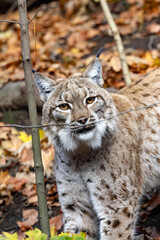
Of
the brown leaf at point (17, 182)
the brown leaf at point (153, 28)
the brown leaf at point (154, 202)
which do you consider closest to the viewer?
the brown leaf at point (154, 202)

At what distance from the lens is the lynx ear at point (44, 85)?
401 cm

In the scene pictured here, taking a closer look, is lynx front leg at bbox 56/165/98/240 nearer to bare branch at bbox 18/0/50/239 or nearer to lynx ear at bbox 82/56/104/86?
bare branch at bbox 18/0/50/239

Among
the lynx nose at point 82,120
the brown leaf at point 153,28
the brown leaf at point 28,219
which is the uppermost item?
the brown leaf at point 153,28

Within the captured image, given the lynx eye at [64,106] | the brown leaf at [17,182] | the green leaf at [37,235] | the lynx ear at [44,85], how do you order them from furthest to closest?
the brown leaf at [17,182] < the lynx ear at [44,85] < the lynx eye at [64,106] < the green leaf at [37,235]

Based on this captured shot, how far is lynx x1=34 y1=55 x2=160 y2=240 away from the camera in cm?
378

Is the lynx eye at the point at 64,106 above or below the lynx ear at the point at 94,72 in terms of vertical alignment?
below

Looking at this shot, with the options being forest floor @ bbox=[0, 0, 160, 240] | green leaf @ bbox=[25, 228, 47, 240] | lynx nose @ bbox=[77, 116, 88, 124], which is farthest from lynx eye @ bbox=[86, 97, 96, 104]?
green leaf @ bbox=[25, 228, 47, 240]

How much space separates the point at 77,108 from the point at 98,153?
632 mm

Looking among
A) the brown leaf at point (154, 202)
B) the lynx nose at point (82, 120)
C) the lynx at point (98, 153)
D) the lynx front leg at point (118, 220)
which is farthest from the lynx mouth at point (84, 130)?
the brown leaf at point (154, 202)

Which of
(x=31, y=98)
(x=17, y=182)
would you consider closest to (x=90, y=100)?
(x=31, y=98)

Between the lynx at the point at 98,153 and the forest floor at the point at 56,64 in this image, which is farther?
the forest floor at the point at 56,64

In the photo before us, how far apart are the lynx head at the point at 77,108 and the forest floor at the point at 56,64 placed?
672mm

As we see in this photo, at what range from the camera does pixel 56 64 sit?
818 cm

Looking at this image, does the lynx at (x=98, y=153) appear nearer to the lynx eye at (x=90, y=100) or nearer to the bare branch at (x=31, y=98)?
the lynx eye at (x=90, y=100)
